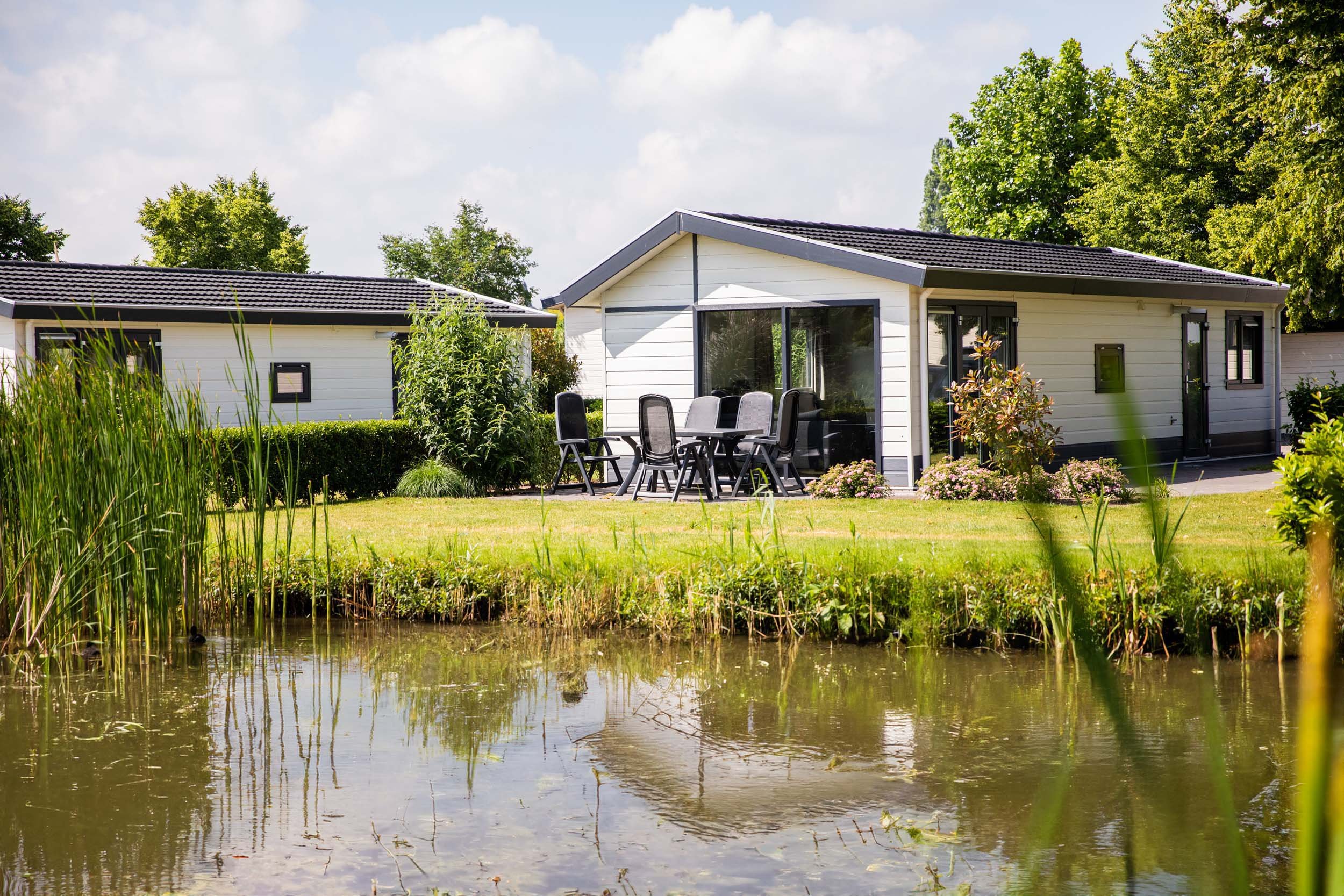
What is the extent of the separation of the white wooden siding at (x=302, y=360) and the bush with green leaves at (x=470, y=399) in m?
3.55

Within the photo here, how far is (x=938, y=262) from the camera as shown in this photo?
47.4 ft

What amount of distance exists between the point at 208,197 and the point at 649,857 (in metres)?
39.6

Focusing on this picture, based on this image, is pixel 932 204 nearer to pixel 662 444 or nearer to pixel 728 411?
pixel 728 411

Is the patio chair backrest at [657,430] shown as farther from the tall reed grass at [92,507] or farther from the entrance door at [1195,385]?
the entrance door at [1195,385]

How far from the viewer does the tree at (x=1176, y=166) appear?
29.3 meters

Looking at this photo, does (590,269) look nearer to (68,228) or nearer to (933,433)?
(933,433)

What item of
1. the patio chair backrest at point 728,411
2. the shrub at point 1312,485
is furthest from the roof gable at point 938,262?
the shrub at point 1312,485

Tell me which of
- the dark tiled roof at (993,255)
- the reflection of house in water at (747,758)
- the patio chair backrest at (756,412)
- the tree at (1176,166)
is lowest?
the reflection of house in water at (747,758)

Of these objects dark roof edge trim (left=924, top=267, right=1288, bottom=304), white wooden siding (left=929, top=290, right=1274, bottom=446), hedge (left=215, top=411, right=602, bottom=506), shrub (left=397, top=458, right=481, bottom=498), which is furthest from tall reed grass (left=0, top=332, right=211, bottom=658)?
white wooden siding (left=929, top=290, right=1274, bottom=446)

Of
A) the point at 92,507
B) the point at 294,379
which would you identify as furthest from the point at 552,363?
the point at 92,507

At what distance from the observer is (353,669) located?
6.95 meters

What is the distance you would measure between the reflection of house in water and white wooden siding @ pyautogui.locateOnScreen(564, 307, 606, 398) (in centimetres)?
2283

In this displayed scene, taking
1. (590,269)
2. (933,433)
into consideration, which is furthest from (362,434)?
(933,433)

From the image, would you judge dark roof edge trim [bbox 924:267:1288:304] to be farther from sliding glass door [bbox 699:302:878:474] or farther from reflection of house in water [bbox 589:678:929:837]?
reflection of house in water [bbox 589:678:929:837]
